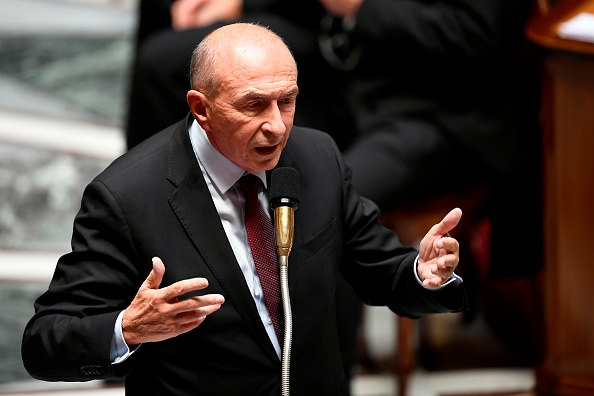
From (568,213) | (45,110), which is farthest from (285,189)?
(45,110)

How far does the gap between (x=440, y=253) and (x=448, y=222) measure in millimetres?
53

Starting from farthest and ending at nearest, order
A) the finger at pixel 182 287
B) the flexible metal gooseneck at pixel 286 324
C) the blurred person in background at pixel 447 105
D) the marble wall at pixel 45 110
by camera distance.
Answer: the marble wall at pixel 45 110, the blurred person in background at pixel 447 105, the flexible metal gooseneck at pixel 286 324, the finger at pixel 182 287

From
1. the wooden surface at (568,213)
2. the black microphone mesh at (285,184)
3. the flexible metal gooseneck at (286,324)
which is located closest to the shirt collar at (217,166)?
the black microphone mesh at (285,184)

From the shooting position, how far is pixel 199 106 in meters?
1.82

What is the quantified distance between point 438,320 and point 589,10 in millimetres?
1337

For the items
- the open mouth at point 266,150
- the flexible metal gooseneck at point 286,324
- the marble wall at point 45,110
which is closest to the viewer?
the flexible metal gooseneck at point 286,324

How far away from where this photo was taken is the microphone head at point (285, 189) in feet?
5.87

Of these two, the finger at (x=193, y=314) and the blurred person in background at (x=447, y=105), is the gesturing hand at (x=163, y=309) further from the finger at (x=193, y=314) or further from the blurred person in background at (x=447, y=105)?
the blurred person in background at (x=447, y=105)

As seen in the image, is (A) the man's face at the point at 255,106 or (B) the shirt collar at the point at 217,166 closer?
(A) the man's face at the point at 255,106

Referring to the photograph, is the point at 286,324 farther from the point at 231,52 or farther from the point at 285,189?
the point at 231,52

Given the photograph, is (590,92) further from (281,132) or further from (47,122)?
(47,122)

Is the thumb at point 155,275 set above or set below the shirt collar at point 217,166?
below

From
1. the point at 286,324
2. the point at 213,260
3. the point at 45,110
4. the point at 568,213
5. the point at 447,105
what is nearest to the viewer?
the point at 286,324

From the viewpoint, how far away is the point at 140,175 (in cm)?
187
